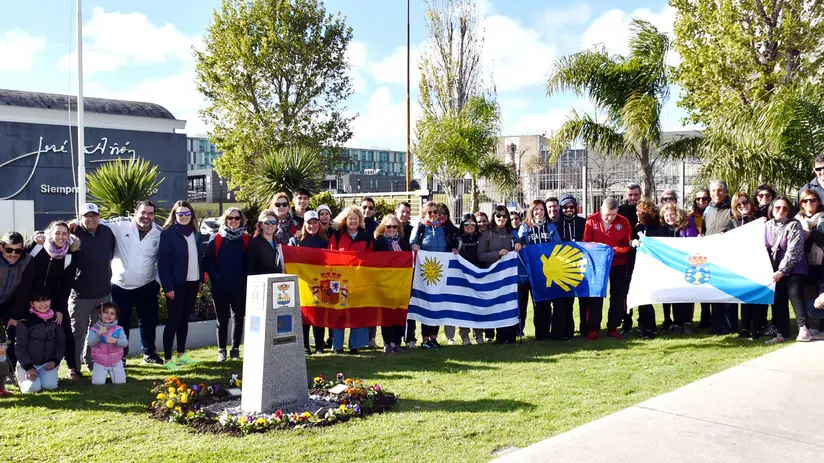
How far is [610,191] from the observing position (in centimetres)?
1742

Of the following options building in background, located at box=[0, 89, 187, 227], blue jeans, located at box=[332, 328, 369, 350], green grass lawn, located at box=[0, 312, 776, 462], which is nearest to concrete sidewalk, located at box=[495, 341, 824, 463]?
green grass lawn, located at box=[0, 312, 776, 462]

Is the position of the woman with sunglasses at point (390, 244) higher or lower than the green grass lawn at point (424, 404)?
higher

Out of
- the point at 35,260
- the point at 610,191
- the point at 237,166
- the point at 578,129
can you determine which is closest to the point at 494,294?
the point at 35,260

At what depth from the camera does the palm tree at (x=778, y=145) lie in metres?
11.7

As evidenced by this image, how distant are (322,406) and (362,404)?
0.36 metres

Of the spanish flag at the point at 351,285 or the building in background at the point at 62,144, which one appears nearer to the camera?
the spanish flag at the point at 351,285

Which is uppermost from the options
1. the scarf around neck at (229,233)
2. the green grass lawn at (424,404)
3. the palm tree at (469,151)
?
the palm tree at (469,151)

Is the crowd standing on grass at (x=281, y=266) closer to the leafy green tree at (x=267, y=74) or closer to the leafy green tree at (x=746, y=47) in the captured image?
the leafy green tree at (x=746, y=47)

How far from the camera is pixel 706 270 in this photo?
9.09 metres

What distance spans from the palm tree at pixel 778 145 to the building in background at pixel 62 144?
832 inches

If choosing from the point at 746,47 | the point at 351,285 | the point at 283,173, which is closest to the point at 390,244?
the point at 351,285

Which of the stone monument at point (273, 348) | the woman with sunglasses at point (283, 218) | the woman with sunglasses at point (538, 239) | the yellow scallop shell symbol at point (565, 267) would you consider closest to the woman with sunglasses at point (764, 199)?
the yellow scallop shell symbol at point (565, 267)

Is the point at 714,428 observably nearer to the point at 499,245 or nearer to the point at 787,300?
the point at 787,300

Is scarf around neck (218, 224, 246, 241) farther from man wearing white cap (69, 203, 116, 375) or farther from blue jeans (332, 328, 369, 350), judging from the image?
blue jeans (332, 328, 369, 350)
